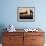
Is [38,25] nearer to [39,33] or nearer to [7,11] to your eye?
[39,33]

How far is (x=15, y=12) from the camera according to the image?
14.6ft

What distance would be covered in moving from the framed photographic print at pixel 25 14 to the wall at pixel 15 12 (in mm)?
101

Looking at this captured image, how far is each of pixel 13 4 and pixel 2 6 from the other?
1.21 ft

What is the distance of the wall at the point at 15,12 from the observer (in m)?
4.42

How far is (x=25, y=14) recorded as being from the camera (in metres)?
4.44

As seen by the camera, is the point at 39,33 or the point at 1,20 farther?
the point at 1,20

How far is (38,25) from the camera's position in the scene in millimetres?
4488

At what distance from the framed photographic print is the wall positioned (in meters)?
0.10

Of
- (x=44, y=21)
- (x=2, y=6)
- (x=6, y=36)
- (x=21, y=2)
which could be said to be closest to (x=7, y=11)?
(x=2, y=6)

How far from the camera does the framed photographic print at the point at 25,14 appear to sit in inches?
174

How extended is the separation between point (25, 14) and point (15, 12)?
0.34 metres

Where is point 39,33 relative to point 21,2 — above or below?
below

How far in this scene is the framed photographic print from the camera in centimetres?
442

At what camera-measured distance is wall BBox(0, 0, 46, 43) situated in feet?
14.5
